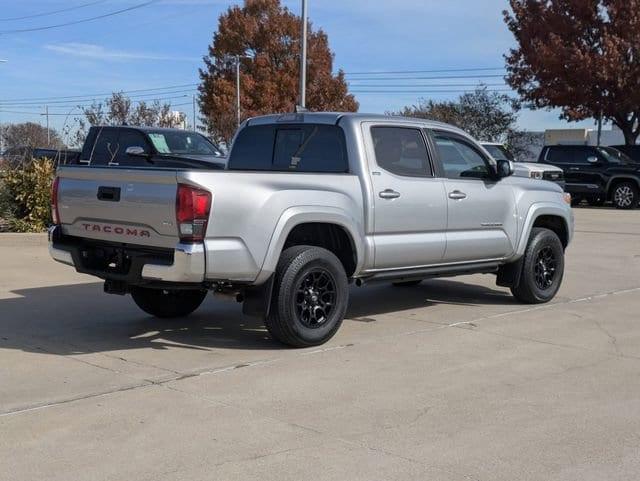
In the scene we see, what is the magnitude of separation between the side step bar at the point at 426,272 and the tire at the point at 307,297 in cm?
41

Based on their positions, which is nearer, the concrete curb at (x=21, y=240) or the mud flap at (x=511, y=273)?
the mud flap at (x=511, y=273)

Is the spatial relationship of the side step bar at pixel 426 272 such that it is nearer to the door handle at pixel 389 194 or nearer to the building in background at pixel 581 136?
the door handle at pixel 389 194

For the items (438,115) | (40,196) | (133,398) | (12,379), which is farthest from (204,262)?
(438,115)

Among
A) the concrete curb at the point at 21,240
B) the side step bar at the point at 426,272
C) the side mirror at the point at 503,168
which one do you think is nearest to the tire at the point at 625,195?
the side step bar at the point at 426,272

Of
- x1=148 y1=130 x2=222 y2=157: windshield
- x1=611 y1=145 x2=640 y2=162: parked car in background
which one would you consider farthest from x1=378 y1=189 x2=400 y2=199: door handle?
x1=611 y1=145 x2=640 y2=162: parked car in background

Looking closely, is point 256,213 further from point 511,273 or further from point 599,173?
point 599,173

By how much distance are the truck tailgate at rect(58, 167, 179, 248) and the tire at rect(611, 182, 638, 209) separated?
21800mm

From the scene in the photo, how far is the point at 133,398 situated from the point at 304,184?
2287 millimetres

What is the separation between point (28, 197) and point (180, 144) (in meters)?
2.90

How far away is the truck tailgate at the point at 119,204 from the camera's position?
6098mm

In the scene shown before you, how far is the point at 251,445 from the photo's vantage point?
15.1 ft

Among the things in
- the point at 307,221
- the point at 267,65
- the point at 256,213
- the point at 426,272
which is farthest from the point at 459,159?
the point at 267,65

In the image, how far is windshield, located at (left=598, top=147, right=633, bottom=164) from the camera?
84.4 ft

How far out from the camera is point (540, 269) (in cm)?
909
